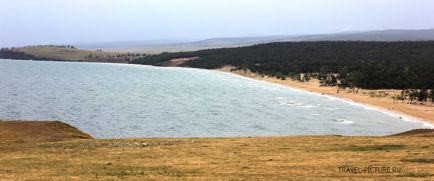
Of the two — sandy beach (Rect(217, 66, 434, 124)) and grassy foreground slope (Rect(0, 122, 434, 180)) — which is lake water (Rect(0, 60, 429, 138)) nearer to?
sandy beach (Rect(217, 66, 434, 124))

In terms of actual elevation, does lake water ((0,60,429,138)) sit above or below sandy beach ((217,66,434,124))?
below

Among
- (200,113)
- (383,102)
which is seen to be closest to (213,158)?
(200,113)

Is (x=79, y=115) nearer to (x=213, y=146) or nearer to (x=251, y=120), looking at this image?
(x=251, y=120)

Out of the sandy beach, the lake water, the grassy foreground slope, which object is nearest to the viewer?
the grassy foreground slope

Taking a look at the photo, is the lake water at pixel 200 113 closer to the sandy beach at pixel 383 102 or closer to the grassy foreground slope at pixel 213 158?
the sandy beach at pixel 383 102

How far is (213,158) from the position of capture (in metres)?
31.5

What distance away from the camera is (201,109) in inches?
3396

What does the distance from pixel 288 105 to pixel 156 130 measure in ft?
110

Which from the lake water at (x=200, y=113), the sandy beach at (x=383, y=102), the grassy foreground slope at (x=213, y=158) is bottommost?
the lake water at (x=200, y=113)

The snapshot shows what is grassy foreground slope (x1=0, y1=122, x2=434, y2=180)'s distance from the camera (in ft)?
81.9

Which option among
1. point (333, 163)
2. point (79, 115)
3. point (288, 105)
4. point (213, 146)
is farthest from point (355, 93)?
point (333, 163)

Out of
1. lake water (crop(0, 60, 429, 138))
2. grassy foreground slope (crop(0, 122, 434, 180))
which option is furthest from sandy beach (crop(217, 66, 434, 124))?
grassy foreground slope (crop(0, 122, 434, 180))

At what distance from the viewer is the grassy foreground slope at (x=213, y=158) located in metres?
25.0

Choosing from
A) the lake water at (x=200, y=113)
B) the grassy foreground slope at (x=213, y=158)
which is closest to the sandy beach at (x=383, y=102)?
the lake water at (x=200, y=113)
